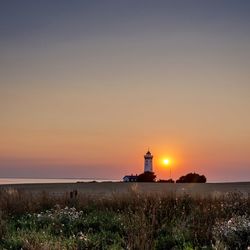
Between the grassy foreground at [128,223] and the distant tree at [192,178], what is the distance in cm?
4462

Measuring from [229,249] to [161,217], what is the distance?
4.74 metres

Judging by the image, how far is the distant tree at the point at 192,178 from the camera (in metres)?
65.4

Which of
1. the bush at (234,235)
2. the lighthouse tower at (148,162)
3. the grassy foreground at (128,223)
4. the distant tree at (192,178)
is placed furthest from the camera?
the lighthouse tower at (148,162)

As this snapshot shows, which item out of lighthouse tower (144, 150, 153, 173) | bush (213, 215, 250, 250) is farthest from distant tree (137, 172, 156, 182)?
bush (213, 215, 250, 250)

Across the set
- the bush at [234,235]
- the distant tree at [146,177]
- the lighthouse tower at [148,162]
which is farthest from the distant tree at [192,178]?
the bush at [234,235]

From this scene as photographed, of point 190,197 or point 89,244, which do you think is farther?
point 190,197

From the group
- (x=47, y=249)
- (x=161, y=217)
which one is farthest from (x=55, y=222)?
(x=47, y=249)

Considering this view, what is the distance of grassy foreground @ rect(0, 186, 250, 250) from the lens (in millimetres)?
12312

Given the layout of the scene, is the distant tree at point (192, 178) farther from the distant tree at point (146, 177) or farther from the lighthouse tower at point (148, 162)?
the lighthouse tower at point (148, 162)

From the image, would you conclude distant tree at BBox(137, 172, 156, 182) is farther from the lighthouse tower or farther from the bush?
the bush

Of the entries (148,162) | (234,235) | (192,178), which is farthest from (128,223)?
(148,162)

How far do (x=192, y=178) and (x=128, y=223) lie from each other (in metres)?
52.8

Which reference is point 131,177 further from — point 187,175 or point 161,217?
point 161,217

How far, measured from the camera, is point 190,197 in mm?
20156
